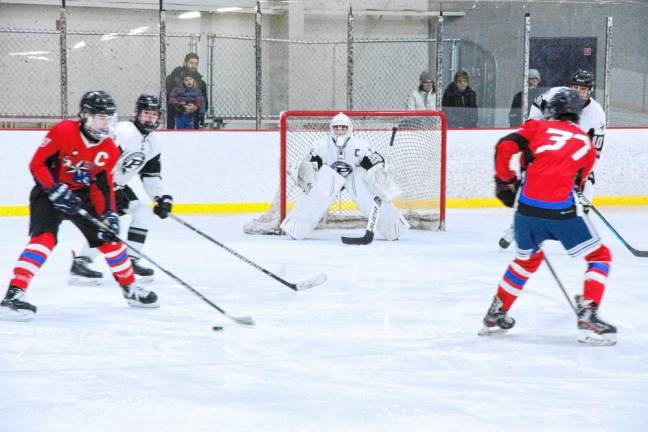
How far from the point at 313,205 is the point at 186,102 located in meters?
1.93

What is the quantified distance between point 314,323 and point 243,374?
0.83 m

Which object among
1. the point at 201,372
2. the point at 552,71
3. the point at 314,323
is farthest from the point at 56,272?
the point at 552,71

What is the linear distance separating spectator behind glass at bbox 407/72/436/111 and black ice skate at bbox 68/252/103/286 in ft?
13.5

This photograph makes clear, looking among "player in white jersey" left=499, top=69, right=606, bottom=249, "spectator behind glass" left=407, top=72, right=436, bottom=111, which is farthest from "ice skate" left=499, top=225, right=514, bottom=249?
"spectator behind glass" left=407, top=72, right=436, bottom=111

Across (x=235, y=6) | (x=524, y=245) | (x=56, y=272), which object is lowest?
(x=56, y=272)

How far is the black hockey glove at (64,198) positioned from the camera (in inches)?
142

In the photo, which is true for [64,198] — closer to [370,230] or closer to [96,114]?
[96,114]

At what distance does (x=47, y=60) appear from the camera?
30.7 feet

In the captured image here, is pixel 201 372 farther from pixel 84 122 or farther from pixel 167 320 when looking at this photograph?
pixel 84 122

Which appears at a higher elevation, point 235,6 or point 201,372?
point 235,6

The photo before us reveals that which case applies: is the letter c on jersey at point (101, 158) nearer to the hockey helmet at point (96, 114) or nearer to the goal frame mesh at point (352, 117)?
the hockey helmet at point (96, 114)

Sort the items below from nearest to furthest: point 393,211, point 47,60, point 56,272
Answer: point 56,272 → point 393,211 → point 47,60

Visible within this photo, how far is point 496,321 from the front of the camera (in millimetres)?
3545

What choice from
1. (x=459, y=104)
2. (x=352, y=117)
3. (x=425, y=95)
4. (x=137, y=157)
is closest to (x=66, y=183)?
(x=137, y=157)
